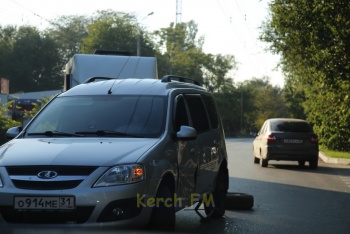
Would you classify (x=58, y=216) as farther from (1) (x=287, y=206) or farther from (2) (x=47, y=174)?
(1) (x=287, y=206)

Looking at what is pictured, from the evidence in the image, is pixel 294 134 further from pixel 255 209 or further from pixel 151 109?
pixel 151 109

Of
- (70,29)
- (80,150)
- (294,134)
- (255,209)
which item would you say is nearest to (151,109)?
(80,150)

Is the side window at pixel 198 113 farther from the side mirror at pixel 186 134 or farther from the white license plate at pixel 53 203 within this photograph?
the white license plate at pixel 53 203

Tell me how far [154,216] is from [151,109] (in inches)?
57.9

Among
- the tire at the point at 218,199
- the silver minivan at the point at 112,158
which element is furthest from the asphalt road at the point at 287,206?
the silver minivan at the point at 112,158

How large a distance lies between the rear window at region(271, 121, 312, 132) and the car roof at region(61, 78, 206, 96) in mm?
14961

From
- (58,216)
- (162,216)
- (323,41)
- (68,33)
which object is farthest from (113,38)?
(58,216)

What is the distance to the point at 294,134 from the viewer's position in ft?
76.7

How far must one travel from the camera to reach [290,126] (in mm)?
23828

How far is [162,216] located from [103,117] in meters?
1.42

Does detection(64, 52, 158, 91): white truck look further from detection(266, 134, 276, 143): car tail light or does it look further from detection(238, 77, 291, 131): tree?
detection(238, 77, 291, 131): tree

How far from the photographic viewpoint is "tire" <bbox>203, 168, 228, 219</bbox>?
10109 mm

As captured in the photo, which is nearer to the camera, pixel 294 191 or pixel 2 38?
pixel 294 191

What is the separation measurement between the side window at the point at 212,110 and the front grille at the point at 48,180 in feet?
11.4
